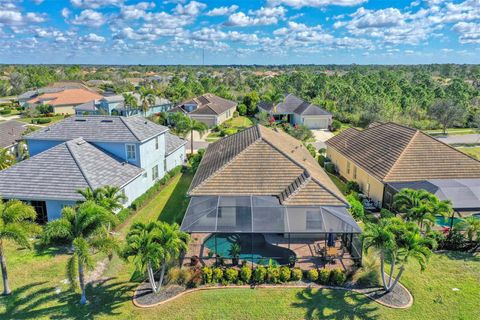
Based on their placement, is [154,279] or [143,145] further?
[143,145]

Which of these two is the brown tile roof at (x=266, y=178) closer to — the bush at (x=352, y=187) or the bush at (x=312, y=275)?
the bush at (x=312, y=275)

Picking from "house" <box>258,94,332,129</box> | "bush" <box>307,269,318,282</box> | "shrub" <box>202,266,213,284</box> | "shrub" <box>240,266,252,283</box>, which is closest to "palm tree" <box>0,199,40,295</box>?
"shrub" <box>202,266,213,284</box>

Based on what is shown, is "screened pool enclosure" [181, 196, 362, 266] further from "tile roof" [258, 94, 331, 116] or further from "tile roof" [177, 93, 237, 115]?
"tile roof" [177, 93, 237, 115]

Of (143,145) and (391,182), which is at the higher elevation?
(143,145)

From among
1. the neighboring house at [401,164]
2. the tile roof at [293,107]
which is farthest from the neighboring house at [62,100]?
the neighboring house at [401,164]

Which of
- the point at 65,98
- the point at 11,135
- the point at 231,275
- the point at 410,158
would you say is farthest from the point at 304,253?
the point at 65,98

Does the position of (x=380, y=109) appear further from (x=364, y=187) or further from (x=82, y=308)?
(x=82, y=308)

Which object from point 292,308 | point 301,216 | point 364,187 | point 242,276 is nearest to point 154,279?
point 242,276

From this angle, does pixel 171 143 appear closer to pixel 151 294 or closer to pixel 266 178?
pixel 266 178
